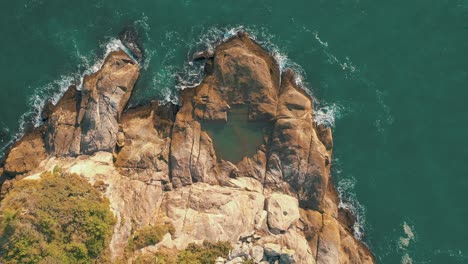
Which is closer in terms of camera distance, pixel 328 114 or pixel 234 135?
pixel 234 135

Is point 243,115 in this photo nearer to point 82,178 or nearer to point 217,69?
point 217,69

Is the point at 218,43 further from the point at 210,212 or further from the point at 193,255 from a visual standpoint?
the point at 193,255

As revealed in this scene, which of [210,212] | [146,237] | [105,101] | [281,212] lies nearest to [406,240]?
[281,212]

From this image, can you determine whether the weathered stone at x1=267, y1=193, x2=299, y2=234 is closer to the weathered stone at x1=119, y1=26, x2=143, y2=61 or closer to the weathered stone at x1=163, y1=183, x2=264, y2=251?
the weathered stone at x1=163, y1=183, x2=264, y2=251

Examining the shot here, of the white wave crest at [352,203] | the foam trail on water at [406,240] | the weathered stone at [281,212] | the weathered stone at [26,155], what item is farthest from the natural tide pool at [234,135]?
the foam trail on water at [406,240]

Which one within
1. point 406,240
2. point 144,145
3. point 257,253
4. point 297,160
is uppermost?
point 297,160

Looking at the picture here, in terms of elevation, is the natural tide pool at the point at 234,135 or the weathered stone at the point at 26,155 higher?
the natural tide pool at the point at 234,135

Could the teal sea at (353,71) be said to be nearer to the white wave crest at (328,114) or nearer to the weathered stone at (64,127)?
the white wave crest at (328,114)
